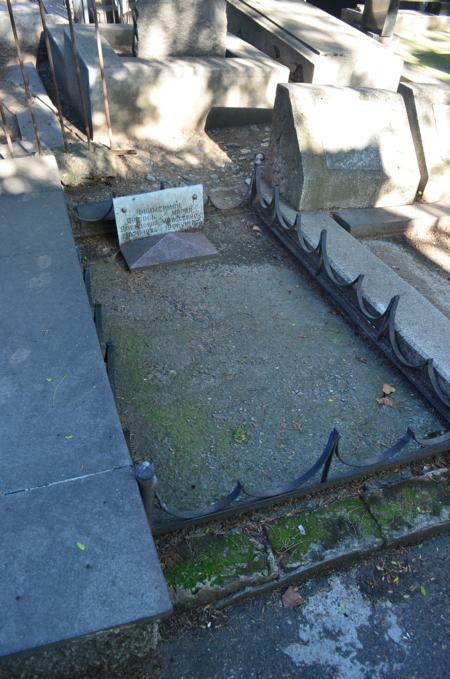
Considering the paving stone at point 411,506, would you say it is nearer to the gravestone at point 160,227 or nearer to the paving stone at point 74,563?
the paving stone at point 74,563

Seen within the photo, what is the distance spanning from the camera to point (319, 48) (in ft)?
23.6

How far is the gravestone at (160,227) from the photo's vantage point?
4.50 meters

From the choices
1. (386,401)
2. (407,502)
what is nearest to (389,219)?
(386,401)

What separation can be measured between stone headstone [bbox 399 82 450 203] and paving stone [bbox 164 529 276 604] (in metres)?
4.45

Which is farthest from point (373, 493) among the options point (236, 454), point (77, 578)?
point (77, 578)

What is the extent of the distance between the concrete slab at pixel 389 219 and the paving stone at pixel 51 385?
2832mm

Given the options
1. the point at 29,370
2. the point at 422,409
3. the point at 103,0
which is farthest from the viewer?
the point at 103,0

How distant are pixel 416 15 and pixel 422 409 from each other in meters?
15.1

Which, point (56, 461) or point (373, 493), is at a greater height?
point (56, 461)

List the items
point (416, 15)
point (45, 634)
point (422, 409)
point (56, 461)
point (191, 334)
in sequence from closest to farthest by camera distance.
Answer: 1. point (45, 634)
2. point (56, 461)
3. point (422, 409)
4. point (191, 334)
5. point (416, 15)

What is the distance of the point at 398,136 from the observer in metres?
5.21

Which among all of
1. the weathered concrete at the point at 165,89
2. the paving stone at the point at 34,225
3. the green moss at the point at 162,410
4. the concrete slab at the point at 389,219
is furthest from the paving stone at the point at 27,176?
the concrete slab at the point at 389,219

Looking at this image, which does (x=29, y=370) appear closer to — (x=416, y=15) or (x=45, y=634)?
(x=45, y=634)

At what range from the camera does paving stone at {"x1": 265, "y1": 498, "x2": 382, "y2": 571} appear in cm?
254
